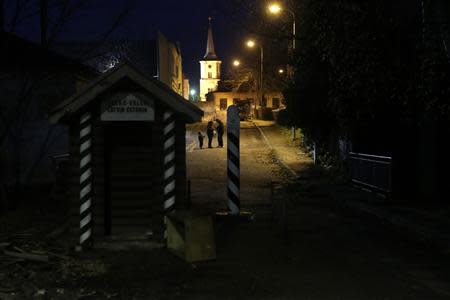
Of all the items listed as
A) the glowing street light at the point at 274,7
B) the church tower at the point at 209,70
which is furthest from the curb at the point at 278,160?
the church tower at the point at 209,70

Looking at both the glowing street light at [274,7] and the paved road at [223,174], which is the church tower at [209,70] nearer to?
the paved road at [223,174]

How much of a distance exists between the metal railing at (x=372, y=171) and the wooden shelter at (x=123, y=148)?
22.9 feet

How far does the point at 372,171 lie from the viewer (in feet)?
52.1

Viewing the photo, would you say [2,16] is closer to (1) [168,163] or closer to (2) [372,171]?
(1) [168,163]

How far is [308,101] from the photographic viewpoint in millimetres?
23016

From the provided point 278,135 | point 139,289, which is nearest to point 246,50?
point 278,135

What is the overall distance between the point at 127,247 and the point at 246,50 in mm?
68154

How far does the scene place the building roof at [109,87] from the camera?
30.8 ft

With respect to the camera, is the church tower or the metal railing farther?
the church tower

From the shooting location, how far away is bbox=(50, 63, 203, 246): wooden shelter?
9562 mm

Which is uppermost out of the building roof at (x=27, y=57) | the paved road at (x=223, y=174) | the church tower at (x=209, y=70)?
the church tower at (x=209, y=70)

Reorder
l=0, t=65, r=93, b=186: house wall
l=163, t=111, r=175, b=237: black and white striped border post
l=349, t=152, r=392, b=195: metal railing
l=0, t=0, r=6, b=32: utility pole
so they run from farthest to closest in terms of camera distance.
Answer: l=0, t=65, r=93, b=186: house wall
l=349, t=152, r=392, b=195: metal railing
l=0, t=0, r=6, b=32: utility pole
l=163, t=111, r=175, b=237: black and white striped border post

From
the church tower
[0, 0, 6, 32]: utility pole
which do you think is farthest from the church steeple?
[0, 0, 6, 32]: utility pole

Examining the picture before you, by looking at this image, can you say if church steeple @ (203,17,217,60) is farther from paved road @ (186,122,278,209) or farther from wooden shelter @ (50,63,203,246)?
wooden shelter @ (50,63,203,246)
